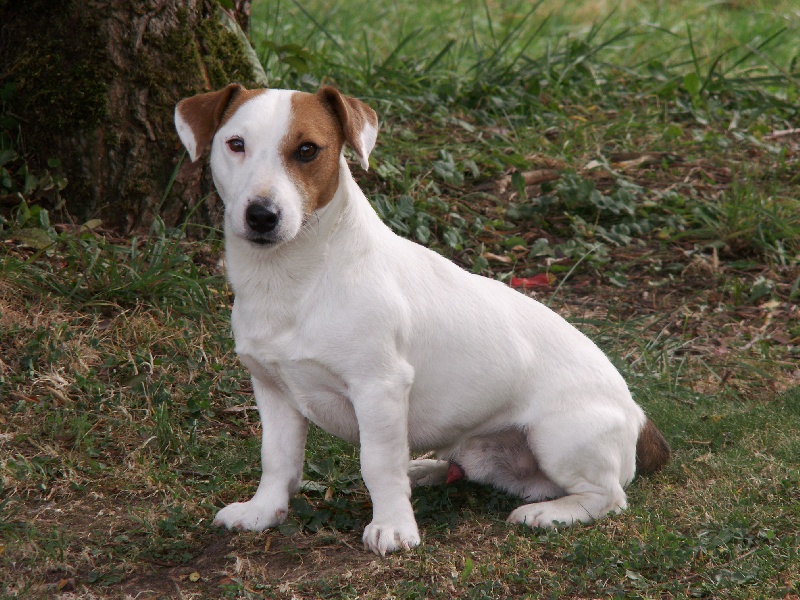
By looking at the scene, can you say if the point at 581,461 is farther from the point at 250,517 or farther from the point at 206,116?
the point at 206,116

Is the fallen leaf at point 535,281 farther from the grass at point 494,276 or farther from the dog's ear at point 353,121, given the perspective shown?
the dog's ear at point 353,121

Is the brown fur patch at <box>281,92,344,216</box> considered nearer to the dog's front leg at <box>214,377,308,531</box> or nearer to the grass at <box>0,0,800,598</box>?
the dog's front leg at <box>214,377,308,531</box>

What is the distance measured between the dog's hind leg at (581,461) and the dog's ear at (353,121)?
3.91ft

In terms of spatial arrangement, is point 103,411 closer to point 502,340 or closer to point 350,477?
point 350,477

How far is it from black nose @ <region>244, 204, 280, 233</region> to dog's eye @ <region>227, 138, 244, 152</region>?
0.81ft

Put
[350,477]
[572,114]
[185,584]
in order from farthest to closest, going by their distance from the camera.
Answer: [572,114], [350,477], [185,584]

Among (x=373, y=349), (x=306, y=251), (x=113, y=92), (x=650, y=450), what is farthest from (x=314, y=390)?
(x=113, y=92)

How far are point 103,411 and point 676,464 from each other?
246 centimetres

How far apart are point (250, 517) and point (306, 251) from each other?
3.21 feet

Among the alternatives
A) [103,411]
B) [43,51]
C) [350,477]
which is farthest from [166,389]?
[43,51]

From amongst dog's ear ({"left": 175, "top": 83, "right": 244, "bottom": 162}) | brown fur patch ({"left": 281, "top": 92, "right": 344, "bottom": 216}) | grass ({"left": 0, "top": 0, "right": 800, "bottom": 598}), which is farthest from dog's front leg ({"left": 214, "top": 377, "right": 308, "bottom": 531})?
dog's ear ({"left": 175, "top": 83, "right": 244, "bottom": 162})

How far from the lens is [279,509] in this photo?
3.60m

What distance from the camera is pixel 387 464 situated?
337cm

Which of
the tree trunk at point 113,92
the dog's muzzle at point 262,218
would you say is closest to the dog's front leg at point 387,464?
the dog's muzzle at point 262,218
